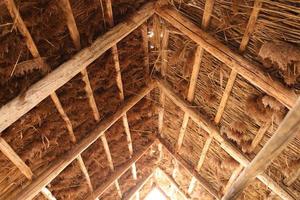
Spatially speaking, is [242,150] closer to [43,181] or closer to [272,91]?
[272,91]

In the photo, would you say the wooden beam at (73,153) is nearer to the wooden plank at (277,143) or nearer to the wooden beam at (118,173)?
the wooden beam at (118,173)

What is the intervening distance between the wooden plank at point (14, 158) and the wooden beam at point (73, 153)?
0.12 meters

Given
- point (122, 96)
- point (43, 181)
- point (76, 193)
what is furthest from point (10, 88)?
point (76, 193)

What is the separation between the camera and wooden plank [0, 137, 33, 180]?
287 cm

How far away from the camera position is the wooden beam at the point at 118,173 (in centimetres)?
452

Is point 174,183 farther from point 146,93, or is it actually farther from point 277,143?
point 277,143

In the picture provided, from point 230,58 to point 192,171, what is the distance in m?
2.21

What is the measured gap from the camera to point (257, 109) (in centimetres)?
308

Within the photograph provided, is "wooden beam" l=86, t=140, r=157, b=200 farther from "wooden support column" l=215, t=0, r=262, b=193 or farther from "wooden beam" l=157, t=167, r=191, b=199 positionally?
"wooden support column" l=215, t=0, r=262, b=193

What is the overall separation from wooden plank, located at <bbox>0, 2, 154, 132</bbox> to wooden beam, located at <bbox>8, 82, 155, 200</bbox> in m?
0.97

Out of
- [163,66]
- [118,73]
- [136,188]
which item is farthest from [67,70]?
[136,188]

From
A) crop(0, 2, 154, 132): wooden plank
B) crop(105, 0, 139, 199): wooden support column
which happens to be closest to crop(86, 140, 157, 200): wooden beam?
crop(105, 0, 139, 199): wooden support column

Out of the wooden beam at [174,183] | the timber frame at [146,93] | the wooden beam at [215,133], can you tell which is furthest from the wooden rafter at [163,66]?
the wooden beam at [174,183]

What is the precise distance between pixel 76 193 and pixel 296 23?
317 centimetres
